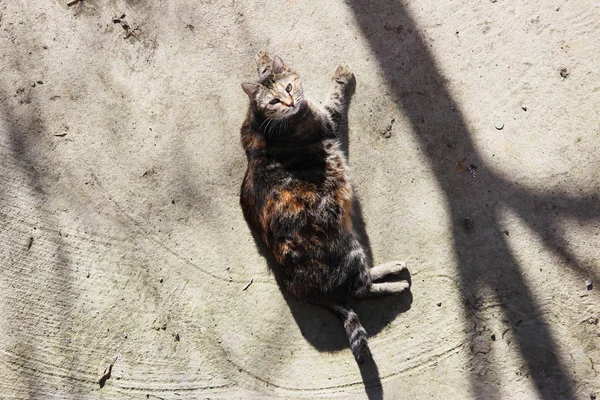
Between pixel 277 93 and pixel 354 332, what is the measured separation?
70.4 inches

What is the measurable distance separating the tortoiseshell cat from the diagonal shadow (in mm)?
581

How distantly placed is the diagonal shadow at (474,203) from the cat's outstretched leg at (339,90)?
0.30 meters

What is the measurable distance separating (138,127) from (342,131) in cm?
167

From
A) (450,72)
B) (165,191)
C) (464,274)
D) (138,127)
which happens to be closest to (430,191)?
(464,274)

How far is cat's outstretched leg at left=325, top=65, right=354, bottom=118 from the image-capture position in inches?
145

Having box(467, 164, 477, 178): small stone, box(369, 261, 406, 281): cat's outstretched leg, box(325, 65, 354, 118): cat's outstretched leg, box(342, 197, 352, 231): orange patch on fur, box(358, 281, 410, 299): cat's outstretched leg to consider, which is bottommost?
box(358, 281, 410, 299): cat's outstretched leg

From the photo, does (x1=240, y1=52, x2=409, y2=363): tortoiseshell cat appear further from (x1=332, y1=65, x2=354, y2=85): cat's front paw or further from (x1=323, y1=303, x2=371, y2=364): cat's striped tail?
(x1=332, y1=65, x2=354, y2=85): cat's front paw

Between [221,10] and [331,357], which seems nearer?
[331,357]

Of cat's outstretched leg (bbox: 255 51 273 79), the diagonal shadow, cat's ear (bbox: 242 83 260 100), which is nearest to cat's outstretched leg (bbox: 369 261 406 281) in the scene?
the diagonal shadow

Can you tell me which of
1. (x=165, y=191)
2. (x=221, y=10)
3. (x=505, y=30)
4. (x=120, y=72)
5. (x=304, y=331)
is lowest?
(x=304, y=331)

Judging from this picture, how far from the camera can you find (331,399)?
141 inches

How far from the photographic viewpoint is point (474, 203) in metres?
3.61

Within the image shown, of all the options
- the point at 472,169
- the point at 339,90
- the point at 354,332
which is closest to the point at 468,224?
the point at 472,169

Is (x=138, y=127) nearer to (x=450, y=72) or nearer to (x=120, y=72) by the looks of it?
(x=120, y=72)
